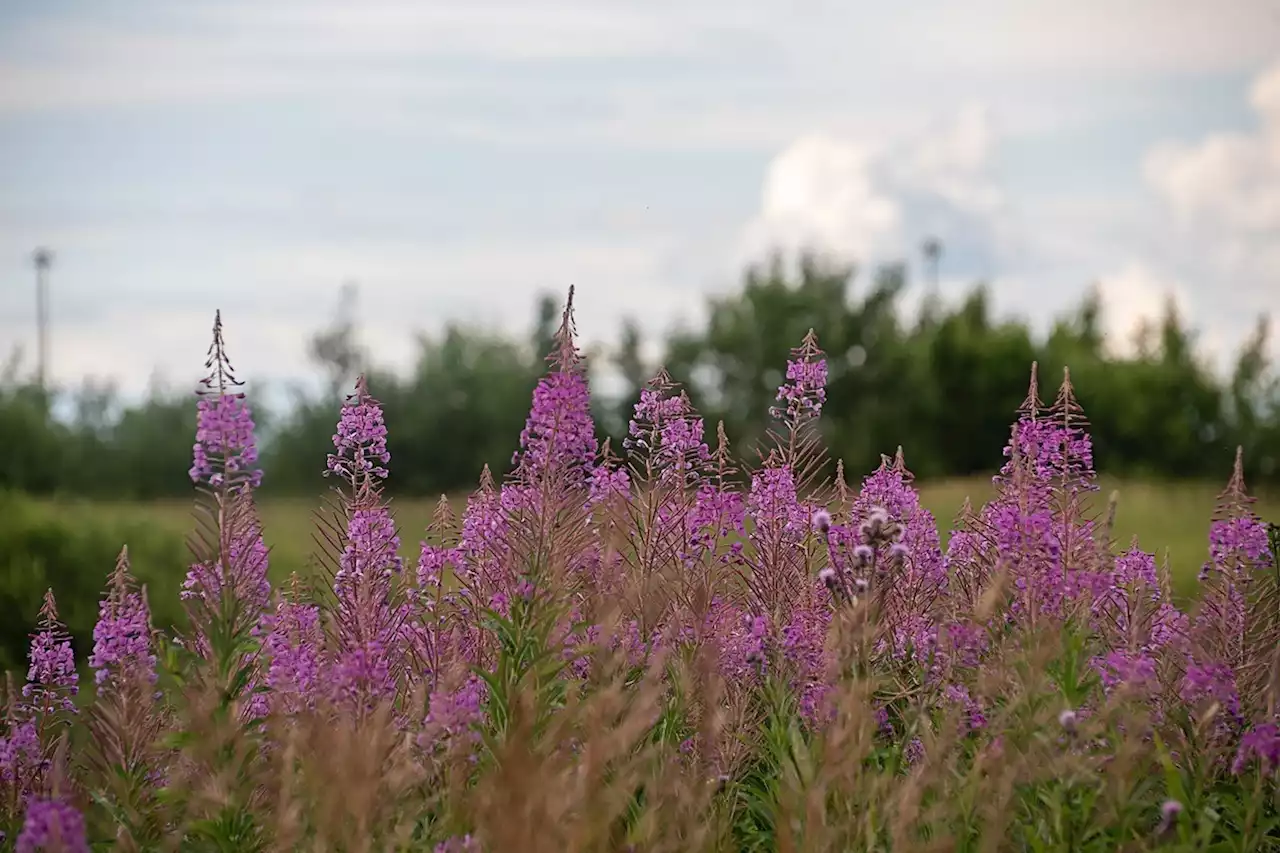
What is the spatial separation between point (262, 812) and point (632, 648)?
1819 millimetres

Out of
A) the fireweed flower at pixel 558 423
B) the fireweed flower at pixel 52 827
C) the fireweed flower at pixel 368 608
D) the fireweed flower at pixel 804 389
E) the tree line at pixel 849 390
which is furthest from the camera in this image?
the tree line at pixel 849 390

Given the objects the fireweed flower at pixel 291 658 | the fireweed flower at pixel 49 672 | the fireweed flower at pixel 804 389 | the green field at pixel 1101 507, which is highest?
the fireweed flower at pixel 804 389

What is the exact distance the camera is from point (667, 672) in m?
6.23

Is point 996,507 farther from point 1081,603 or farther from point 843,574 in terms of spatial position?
point 843,574

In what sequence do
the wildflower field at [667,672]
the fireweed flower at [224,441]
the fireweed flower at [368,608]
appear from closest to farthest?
1. the wildflower field at [667,672]
2. the fireweed flower at [224,441]
3. the fireweed flower at [368,608]

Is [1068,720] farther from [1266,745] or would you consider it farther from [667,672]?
[667,672]

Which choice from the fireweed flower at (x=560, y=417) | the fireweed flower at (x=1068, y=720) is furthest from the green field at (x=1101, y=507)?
the fireweed flower at (x=1068, y=720)

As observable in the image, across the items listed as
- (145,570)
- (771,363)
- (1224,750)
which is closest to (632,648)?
(1224,750)

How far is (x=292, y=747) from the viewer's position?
4340 mm

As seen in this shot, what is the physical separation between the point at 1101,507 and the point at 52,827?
30423 mm

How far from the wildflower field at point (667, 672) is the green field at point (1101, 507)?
15.6 meters

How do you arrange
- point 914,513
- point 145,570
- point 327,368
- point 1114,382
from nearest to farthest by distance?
point 914,513 < point 145,570 < point 327,368 < point 1114,382

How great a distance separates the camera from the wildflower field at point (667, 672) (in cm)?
476

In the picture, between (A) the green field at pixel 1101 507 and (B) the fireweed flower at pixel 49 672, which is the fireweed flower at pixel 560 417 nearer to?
(B) the fireweed flower at pixel 49 672
